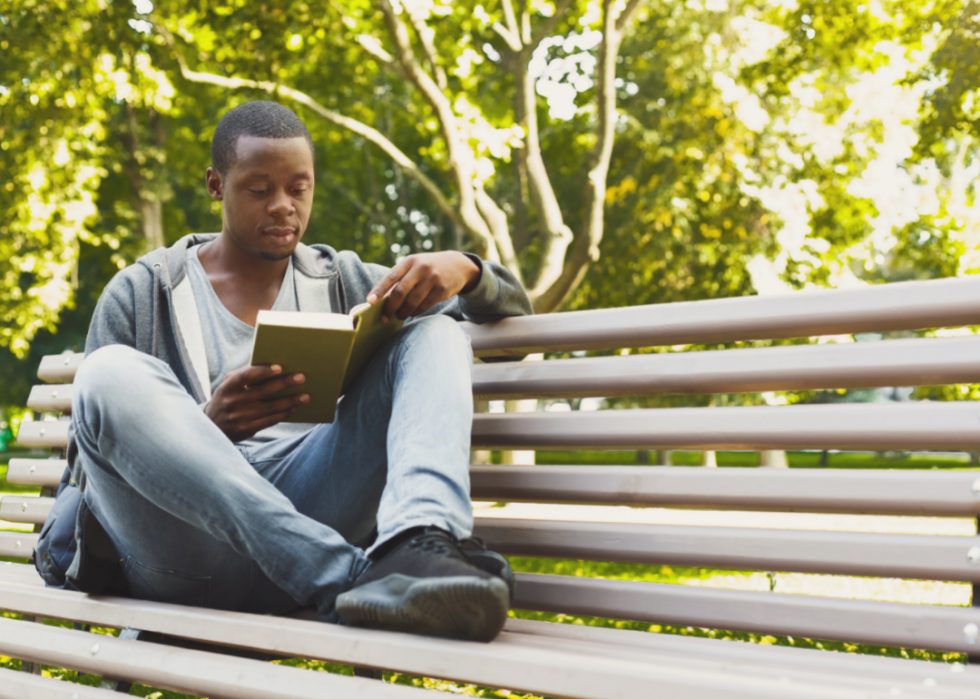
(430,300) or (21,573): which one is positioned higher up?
(430,300)

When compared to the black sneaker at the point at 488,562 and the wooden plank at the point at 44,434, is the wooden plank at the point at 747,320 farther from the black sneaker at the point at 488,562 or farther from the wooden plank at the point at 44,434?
the wooden plank at the point at 44,434

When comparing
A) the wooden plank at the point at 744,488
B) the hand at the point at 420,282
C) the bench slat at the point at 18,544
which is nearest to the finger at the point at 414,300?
the hand at the point at 420,282

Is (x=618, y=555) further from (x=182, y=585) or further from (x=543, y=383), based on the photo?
(x=182, y=585)

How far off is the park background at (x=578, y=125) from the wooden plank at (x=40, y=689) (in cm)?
434

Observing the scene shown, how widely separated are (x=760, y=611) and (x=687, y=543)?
7.9 inches

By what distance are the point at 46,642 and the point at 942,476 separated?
184cm

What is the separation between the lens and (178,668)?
164cm

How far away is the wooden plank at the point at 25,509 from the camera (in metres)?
3.02

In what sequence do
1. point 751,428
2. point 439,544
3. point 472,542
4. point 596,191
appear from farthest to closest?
point 596,191 → point 751,428 → point 472,542 → point 439,544

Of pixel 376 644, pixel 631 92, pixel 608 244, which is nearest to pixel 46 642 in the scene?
pixel 376 644

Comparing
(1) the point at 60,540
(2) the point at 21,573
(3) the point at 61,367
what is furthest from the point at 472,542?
(3) the point at 61,367

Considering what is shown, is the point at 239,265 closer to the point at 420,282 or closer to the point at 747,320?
the point at 420,282

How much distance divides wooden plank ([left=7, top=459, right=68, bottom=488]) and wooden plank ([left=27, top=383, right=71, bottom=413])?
191mm

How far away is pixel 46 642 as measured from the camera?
6.38 ft
